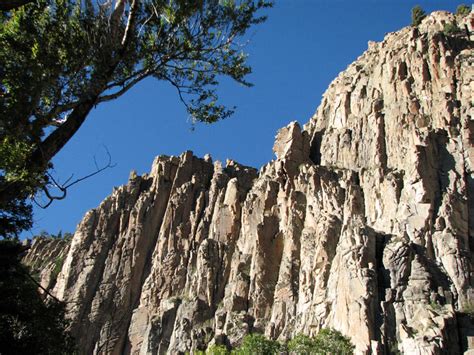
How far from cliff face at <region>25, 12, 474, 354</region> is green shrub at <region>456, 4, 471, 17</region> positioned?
2.82 m

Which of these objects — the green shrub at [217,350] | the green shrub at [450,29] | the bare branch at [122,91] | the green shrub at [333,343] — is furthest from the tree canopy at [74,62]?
the green shrub at [450,29]

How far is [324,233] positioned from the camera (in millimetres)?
60531

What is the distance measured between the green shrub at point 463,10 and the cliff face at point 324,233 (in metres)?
2.82

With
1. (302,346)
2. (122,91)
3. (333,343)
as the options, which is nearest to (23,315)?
(122,91)

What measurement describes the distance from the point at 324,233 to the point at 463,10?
2243 inches

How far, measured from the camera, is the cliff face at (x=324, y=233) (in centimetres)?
5006

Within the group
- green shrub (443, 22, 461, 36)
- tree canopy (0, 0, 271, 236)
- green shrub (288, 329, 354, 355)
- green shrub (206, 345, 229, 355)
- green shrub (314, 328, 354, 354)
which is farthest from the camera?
green shrub (443, 22, 461, 36)

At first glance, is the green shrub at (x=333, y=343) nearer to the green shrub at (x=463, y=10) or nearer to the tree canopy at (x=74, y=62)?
the tree canopy at (x=74, y=62)

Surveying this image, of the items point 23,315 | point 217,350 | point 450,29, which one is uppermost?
point 450,29

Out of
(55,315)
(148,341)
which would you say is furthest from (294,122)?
(55,315)

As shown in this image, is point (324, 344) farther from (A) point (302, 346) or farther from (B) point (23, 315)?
(B) point (23, 315)

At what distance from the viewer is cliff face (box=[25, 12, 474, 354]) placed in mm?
50062

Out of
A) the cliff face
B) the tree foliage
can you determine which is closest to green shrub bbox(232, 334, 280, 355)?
the cliff face

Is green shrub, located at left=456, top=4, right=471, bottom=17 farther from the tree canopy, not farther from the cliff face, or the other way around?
the tree canopy
